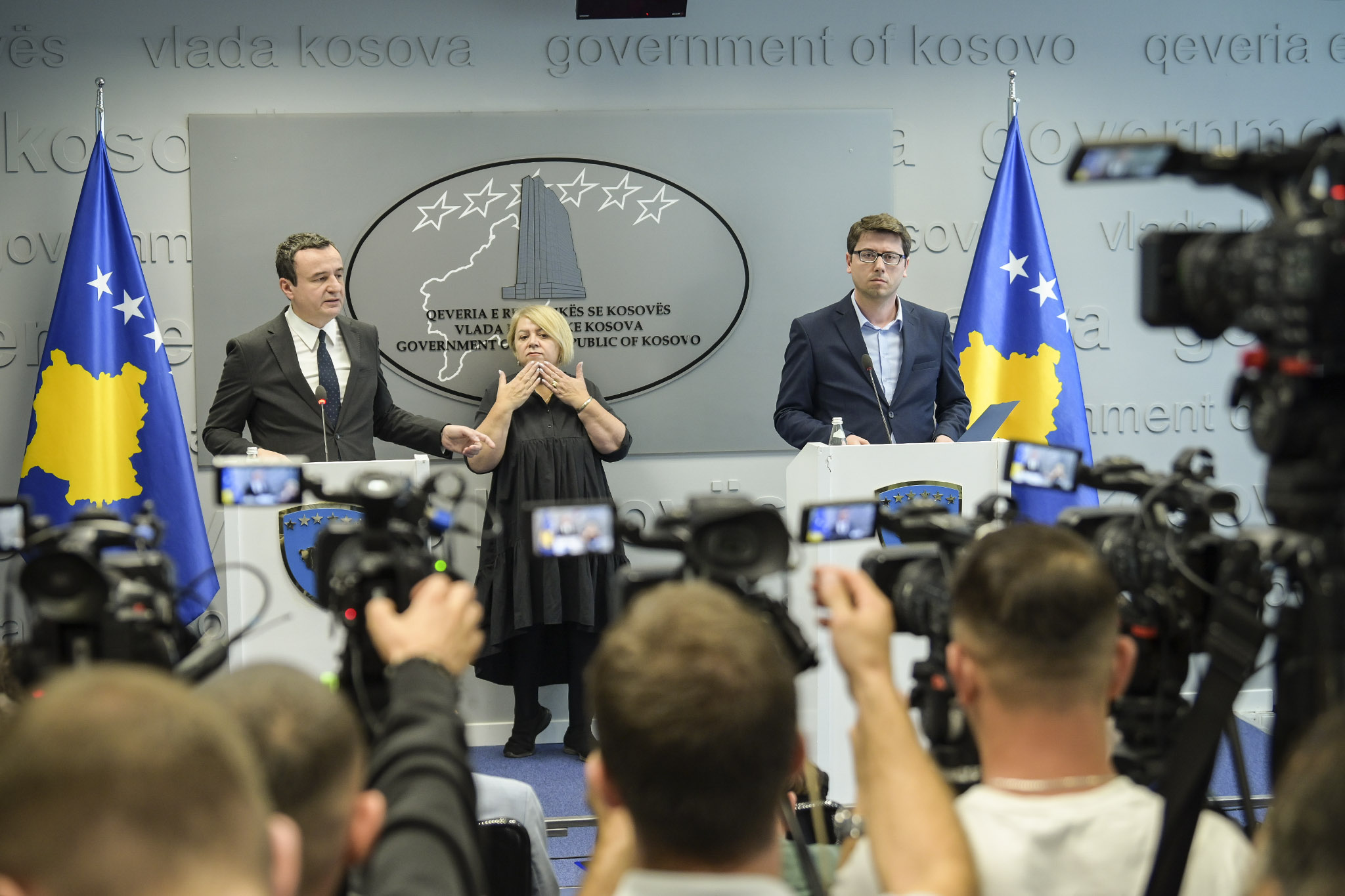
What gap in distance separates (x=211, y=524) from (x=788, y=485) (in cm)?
229

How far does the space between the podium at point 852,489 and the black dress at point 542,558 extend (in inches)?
40.5

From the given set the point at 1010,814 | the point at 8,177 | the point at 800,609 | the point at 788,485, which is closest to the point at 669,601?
the point at 1010,814

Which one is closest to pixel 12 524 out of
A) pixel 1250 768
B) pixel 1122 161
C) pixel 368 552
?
pixel 368 552

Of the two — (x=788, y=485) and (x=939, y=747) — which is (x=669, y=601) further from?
(x=788, y=485)

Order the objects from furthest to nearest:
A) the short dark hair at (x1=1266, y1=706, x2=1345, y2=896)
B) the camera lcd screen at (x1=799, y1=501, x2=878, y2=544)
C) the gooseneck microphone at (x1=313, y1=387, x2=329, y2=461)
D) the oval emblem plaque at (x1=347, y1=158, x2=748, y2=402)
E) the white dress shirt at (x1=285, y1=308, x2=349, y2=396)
A: the oval emblem plaque at (x1=347, y1=158, x2=748, y2=402) → the white dress shirt at (x1=285, y1=308, x2=349, y2=396) → the gooseneck microphone at (x1=313, y1=387, x2=329, y2=461) → the camera lcd screen at (x1=799, y1=501, x2=878, y2=544) → the short dark hair at (x1=1266, y1=706, x2=1345, y2=896)

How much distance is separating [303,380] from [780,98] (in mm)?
2197

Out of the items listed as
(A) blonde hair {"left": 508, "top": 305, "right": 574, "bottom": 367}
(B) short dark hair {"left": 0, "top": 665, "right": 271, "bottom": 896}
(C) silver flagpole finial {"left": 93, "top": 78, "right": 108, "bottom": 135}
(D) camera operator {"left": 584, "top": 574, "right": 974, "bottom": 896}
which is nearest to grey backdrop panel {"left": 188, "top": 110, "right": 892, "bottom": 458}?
(A) blonde hair {"left": 508, "top": 305, "right": 574, "bottom": 367}

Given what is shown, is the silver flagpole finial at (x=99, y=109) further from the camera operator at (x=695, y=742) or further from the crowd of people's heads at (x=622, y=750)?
the camera operator at (x=695, y=742)

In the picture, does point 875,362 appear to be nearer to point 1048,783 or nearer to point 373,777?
point 1048,783

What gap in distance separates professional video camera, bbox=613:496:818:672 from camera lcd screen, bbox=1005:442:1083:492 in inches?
21.1

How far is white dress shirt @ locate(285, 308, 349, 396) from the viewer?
13.6ft

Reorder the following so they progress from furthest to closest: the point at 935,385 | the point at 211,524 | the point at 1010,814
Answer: the point at 211,524 < the point at 935,385 < the point at 1010,814

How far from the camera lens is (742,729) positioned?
3.34 ft

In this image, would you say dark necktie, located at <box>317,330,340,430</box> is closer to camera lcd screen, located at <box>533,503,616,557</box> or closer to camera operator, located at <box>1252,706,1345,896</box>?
camera lcd screen, located at <box>533,503,616,557</box>
